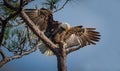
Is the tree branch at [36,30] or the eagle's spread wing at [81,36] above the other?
the tree branch at [36,30]

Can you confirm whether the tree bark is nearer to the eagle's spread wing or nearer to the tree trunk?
the tree trunk

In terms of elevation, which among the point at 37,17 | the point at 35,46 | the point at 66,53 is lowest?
the point at 35,46

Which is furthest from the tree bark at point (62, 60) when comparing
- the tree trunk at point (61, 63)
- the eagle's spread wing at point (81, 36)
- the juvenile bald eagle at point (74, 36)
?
the eagle's spread wing at point (81, 36)

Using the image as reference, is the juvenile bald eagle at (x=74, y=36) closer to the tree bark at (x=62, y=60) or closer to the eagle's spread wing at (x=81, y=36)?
the eagle's spread wing at (x=81, y=36)

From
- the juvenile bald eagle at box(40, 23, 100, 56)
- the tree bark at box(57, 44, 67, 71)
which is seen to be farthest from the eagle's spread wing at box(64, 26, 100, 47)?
the tree bark at box(57, 44, 67, 71)

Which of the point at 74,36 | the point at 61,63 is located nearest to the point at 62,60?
the point at 61,63

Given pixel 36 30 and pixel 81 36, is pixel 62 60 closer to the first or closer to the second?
pixel 36 30

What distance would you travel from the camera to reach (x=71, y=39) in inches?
113

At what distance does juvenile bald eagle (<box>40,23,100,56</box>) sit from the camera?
2.82 meters

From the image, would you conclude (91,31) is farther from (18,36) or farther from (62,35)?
(18,36)

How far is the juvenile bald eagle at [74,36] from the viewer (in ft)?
9.25

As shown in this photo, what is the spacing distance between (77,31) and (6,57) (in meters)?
0.90

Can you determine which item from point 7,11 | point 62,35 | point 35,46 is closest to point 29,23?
point 62,35

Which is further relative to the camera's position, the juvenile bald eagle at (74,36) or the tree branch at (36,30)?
the juvenile bald eagle at (74,36)
